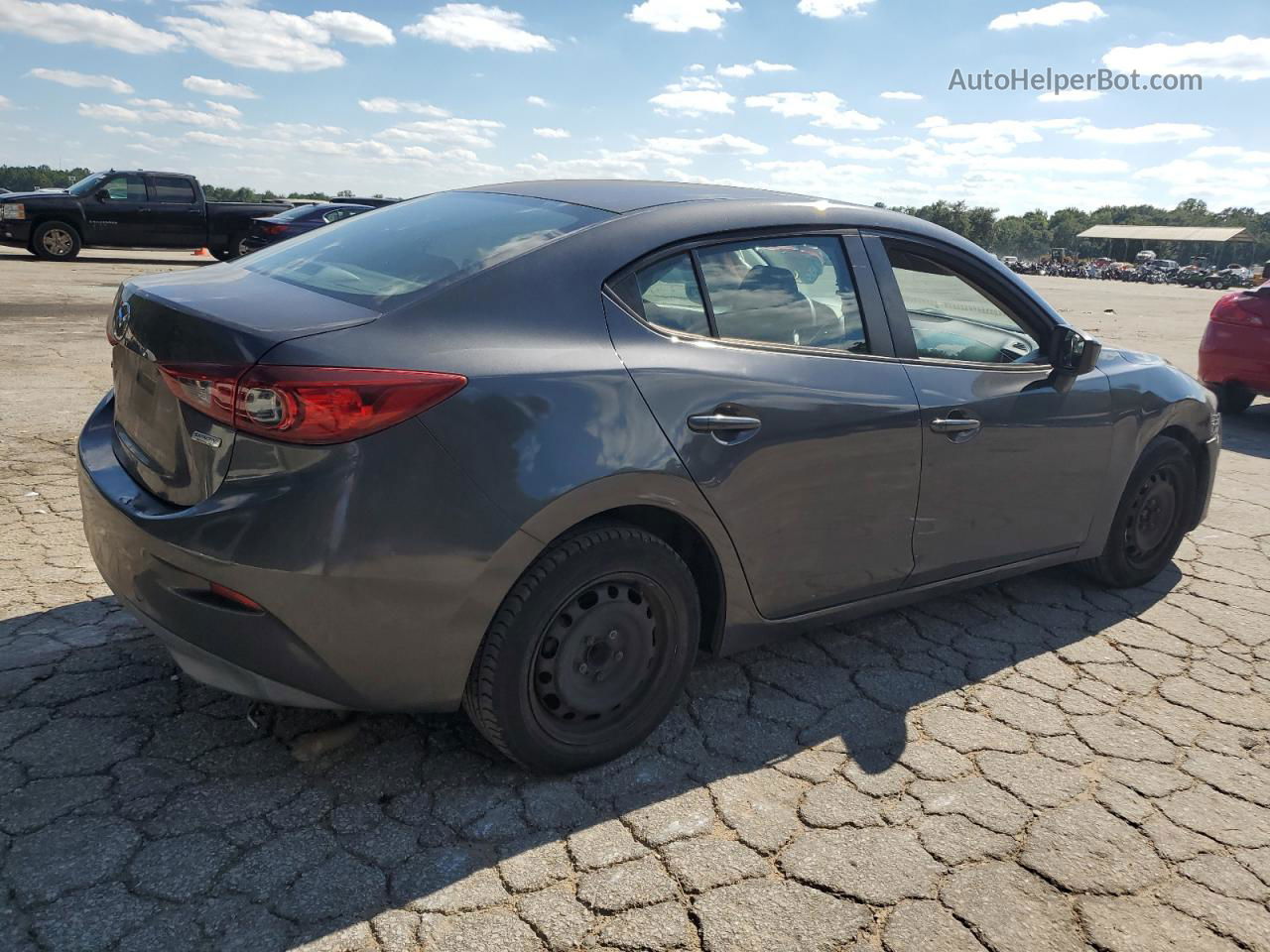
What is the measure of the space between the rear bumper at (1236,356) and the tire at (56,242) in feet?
62.0

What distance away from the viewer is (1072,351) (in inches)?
147

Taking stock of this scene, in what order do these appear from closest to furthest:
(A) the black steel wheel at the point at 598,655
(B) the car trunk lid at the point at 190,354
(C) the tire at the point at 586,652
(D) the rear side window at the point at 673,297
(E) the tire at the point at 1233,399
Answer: (B) the car trunk lid at the point at 190,354 → (C) the tire at the point at 586,652 → (A) the black steel wheel at the point at 598,655 → (D) the rear side window at the point at 673,297 → (E) the tire at the point at 1233,399

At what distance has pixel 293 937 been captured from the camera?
2086mm

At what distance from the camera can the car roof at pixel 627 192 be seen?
304 centimetres

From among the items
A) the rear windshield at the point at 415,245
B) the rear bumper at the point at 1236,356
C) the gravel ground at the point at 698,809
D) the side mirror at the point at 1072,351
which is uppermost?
the rear windshield at the point at 415,245

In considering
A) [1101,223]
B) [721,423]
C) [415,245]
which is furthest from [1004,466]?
[1101,223]

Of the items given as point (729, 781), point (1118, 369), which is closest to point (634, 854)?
point (729, 781)

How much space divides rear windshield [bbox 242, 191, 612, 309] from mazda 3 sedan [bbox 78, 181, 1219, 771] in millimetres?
14

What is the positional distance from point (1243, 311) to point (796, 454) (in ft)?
24.5

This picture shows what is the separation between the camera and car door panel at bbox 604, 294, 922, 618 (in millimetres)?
2715

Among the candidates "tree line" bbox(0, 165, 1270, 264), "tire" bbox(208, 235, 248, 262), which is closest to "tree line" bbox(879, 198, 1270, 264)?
"tree line" bbox(0, 165, 1270, 264)

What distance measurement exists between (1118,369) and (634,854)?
2.87 meters

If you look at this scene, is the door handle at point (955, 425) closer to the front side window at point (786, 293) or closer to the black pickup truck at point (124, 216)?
the front side window at point (786, 293)

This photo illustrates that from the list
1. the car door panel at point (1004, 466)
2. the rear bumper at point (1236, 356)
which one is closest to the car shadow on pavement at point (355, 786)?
the car door panel at point (1004, 466)
